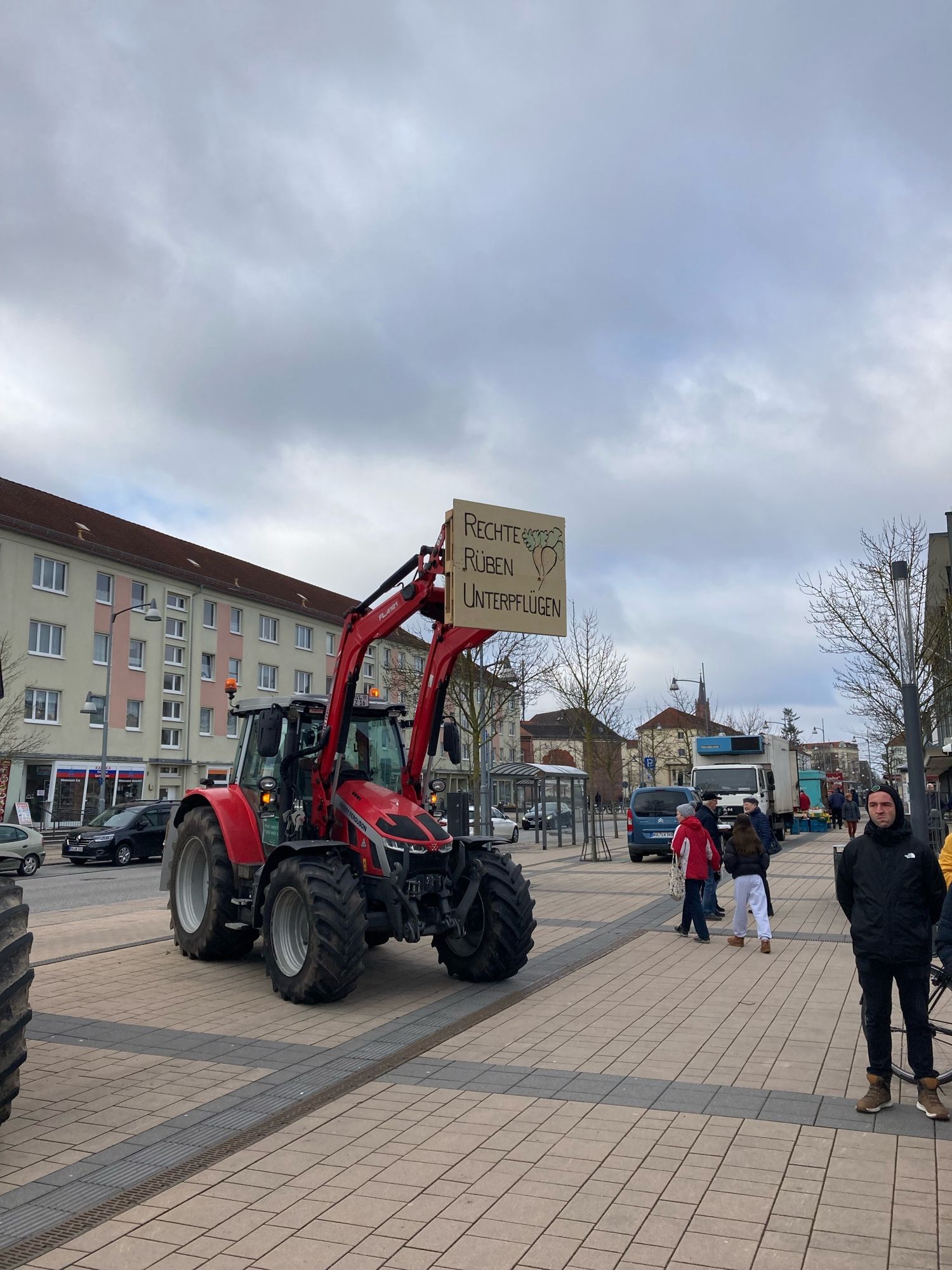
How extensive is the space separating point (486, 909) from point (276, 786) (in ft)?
7.21

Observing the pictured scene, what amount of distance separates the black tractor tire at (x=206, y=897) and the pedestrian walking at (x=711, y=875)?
5652 millimetres

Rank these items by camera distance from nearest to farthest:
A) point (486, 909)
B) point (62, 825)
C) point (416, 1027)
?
point (416, 1027), point (486, 909), point (62, 825)

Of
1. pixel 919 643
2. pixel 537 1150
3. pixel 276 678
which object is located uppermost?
pixel 276 678

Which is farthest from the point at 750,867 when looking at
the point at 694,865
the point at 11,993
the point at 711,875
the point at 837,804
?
the point at 837,804

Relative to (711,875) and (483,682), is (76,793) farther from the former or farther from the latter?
(711,875)

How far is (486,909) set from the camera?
896cm

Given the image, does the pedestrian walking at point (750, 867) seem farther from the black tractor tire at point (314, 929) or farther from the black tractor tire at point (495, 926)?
the black tractor tire at point (314, 929)

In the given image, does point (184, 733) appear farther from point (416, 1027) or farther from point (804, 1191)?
point (804, 1191)

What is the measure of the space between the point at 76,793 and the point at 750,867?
35.5m

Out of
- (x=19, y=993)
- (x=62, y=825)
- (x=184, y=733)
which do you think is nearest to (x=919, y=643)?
(x=19, y=993)

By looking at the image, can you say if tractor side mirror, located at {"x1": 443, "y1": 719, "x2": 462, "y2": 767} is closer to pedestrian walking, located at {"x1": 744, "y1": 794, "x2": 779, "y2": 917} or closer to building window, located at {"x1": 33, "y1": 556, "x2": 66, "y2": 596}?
pedestrian walking, located at {"x1": 744, "y1": 794, "x2": 779, "y2": 917}

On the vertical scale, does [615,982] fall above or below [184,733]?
below

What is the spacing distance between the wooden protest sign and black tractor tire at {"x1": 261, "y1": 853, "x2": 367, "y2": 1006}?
2197mm

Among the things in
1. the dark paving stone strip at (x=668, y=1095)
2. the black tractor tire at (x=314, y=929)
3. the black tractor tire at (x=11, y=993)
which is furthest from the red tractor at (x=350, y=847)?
the black tractor tire at (x=11, y=993)
